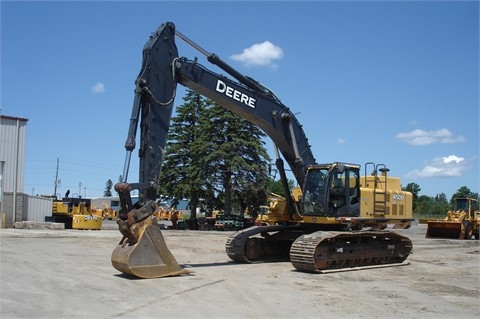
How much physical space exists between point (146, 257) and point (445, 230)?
27417 millimetres

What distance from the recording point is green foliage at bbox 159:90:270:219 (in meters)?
44.5

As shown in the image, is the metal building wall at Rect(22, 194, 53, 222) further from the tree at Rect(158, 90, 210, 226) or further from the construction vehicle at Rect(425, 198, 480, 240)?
the construction vehicle at Rect(425, 198, 480, 240)

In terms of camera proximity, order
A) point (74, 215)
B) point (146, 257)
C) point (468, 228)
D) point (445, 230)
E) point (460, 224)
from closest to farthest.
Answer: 1. point (146, 257)
2. point (460, 224)
3. point (468, 228)
4. point (445, 230)
5. point (74, 215)

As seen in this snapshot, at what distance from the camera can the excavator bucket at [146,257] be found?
11641 millimetres

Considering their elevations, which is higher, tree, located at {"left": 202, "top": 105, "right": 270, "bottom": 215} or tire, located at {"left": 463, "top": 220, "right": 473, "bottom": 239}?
tree, located at {"left": 202, "top": 105, "right": 270, "bottom": 215}

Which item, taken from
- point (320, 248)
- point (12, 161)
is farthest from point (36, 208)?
point (320, 248)

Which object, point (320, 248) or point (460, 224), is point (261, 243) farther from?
point (460, 224)

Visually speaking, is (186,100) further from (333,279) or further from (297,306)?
(297,306)

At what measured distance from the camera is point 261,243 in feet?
55.8

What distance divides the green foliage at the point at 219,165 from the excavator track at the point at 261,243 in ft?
86.2

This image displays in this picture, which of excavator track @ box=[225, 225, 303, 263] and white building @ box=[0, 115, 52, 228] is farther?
white building @ box=[0, 115, 52, 228]

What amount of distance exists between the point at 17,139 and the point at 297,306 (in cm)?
3167

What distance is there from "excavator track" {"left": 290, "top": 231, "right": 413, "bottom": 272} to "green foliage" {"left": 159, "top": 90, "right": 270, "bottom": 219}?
2703 centimetres

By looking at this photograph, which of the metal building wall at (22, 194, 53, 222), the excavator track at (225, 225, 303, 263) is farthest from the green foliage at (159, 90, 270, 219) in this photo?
the excavator track at (225, 225, 303, 263)
